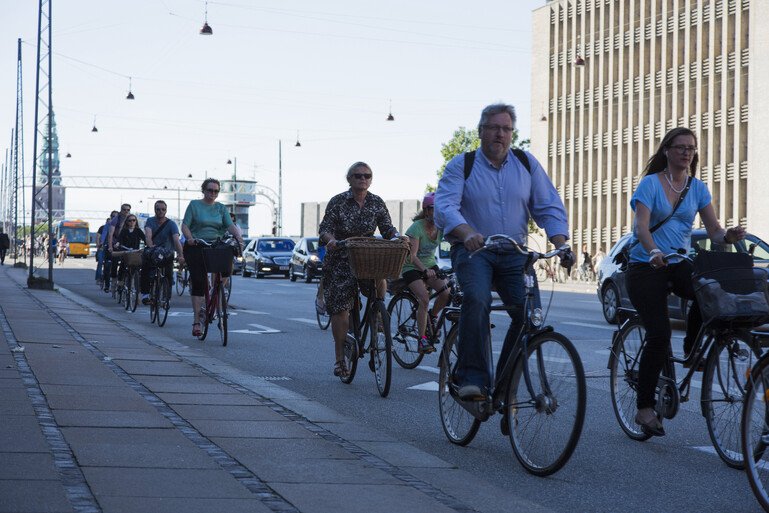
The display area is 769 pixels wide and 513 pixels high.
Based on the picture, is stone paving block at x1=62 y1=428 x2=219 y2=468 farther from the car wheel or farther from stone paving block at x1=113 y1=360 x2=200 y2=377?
the car wheel

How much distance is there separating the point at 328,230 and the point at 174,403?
2176mm

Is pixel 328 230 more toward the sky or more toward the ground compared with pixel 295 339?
more toward the sky

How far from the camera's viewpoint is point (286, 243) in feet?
161

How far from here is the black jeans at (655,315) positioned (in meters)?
7.16

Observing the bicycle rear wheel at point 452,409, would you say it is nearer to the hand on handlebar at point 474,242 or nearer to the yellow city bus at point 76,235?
the hand on handlebar at point 474,242

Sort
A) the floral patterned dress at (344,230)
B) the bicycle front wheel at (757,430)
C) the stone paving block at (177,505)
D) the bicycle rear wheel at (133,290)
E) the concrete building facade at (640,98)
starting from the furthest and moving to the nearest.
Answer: the concrete building facade at (640,98) < the bicycle rear wheel at (133,290) < the floral patterned dress at (344,230) < the bicycle front wheel at (757,430) < the stone paving block at (177,505)

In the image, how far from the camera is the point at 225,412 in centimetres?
802

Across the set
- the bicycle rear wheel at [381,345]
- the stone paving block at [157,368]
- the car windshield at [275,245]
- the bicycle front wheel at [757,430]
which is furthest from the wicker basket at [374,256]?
the car windshield at [275,245]

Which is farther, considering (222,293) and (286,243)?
(286,243)

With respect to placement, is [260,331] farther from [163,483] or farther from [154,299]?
[163,483]

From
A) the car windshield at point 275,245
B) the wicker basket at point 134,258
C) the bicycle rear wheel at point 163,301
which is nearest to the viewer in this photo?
the bicycle rear wheel at point 163,301

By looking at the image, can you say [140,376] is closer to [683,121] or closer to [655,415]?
[655,415]

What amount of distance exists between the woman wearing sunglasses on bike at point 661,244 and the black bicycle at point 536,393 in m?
0.88

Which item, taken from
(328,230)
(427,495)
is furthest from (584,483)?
(328,230)
